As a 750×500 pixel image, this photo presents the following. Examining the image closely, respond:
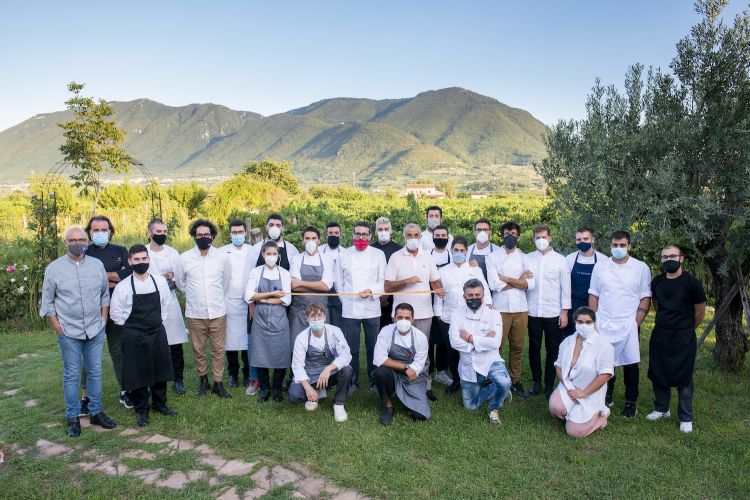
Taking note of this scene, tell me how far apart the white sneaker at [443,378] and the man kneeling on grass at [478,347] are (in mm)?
737

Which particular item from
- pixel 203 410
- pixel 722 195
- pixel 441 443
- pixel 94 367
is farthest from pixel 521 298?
pixel 94 367

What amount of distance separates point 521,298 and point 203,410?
3848 mm

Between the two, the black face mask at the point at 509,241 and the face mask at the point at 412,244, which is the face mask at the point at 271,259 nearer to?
the face mask at the point at 412,244

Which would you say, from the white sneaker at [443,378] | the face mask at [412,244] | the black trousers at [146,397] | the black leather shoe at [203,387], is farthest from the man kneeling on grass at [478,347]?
the black trousers at [146,397]

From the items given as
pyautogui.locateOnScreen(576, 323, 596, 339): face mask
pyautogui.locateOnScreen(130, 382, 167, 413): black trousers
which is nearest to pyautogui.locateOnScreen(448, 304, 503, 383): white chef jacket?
pyautogui.locateOnScreen(576, 323, 596, 339): face mask

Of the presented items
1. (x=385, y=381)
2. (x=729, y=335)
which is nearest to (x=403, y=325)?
(x=385, y=381)

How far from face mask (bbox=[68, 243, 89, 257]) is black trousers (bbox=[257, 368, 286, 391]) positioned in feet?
7.70

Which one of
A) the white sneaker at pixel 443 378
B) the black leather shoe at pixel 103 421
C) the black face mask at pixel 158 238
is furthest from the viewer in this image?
the white sneaker at pixel 443 378

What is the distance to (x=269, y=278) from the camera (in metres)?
6.34

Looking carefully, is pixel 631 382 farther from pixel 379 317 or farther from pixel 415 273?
pixel 379 317

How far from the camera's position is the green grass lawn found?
439 cm

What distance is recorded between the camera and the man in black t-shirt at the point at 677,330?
17.8ft

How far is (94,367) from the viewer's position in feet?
18.3

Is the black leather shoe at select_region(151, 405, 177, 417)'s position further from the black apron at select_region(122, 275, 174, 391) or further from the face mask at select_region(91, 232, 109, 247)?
the face mask at select_region(91, 232, 109, 247)
